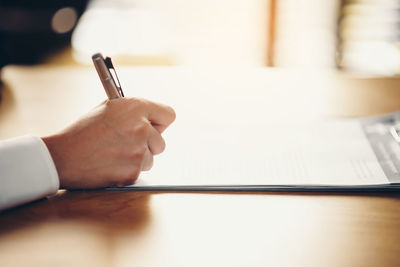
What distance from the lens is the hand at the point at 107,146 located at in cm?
63

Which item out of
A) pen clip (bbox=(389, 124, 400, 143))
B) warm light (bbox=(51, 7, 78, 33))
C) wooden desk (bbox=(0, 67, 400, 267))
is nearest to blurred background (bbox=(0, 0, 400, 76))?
warm light (bbox=(51, 7, 78, 33))

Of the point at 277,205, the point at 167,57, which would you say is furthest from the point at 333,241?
the point at 167,57

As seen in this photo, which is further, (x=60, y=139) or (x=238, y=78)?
(x=238, y=78)

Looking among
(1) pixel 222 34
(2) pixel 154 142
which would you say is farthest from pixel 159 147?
(1) pixel 222 34

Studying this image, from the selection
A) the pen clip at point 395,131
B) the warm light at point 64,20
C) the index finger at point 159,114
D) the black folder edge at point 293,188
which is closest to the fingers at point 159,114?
the index finger at point 159,114

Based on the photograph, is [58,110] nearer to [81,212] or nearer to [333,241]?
[81,212]

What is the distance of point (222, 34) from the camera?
3238mm

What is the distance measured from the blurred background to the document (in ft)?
6.56

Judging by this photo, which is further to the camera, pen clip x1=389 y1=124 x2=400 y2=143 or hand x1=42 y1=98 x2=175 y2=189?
pen clip x1=389 y1=124 x2=400 y2=143

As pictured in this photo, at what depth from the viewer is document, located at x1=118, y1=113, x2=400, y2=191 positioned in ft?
2.05

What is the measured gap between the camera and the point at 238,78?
1.16 m

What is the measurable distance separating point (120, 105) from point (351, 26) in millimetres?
2642

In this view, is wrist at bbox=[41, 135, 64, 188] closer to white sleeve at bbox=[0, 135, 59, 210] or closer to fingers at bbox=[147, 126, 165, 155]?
white sleeve at bbox=[0, 135, 59, 210]

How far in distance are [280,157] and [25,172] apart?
0.38 meters
